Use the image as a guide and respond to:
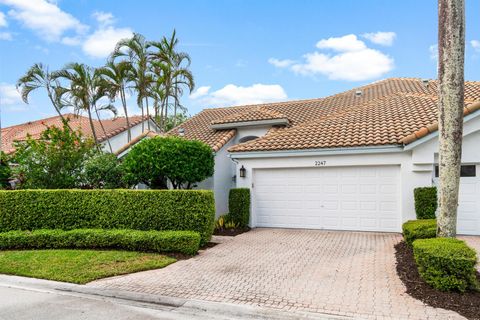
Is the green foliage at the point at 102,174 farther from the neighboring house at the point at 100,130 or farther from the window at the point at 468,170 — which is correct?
the window at the point at 468,170

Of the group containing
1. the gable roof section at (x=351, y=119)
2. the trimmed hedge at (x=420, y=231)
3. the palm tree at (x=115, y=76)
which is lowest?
the trimmed hedge at (x=420, y=231)

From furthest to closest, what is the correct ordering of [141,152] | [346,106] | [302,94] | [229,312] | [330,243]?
1. [302,94]
2. [346,106]
3. [141,152]
4. [330,243]
5. [229,312]

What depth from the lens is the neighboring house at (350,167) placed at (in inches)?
452

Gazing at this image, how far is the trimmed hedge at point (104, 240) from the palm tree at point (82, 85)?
8.27m

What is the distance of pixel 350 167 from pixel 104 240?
848cm

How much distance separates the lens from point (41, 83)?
18547mm

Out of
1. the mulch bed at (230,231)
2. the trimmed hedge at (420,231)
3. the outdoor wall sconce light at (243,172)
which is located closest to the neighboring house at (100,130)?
the outdoor wall sconce light at (243,172)

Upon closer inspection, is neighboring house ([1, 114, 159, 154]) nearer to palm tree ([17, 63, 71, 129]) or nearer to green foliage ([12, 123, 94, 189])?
palm tree ([17, 63, 71, 129])

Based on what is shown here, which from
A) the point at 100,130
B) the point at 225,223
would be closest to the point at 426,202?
the point at 225,223

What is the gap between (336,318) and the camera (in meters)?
5.32

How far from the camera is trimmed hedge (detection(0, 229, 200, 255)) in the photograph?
9602 millimetres

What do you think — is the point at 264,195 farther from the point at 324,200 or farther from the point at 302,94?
the point at 302,94

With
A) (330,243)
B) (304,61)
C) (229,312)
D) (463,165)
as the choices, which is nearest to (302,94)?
(304,61)

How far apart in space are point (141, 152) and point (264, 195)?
4.98m
